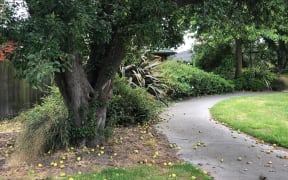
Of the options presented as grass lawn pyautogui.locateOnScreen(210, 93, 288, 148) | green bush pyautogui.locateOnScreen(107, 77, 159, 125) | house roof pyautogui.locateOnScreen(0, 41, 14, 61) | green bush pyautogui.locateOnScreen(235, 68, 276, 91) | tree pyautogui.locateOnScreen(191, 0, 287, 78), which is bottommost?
grass lawn pyautogui.locateOnScreen(210, 93, 288, 148)

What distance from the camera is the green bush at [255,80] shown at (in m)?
18.8

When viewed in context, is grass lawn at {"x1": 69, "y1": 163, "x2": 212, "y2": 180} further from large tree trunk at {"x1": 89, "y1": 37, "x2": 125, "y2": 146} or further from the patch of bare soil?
large tree trunk at {"x1": 89, "y1": 37, "x2": 125, "y2": 146}

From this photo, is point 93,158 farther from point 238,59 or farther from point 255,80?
point 238,59

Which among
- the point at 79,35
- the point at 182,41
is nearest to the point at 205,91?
the point at 182,41

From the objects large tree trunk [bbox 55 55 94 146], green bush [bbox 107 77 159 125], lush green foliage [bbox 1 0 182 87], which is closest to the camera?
lush green foliage [bbox 1 0 182 87]

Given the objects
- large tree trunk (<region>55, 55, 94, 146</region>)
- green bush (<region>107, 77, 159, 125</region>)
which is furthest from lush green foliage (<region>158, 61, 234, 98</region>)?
large tree trunk (<region>55, 55, 94, 146</region>)

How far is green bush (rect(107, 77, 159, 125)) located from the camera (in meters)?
9.19

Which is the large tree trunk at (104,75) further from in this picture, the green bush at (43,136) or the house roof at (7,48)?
the house roof at (7,48)

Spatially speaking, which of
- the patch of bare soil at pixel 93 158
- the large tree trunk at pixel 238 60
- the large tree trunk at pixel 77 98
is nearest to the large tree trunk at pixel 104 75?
the large tree trunk at pixel 77 98

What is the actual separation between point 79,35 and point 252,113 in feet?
24.5

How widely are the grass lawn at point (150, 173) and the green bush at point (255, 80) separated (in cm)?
1385

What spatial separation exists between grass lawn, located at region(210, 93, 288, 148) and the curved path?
0.34m

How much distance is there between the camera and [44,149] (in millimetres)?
6328

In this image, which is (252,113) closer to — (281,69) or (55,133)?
(55,133)
